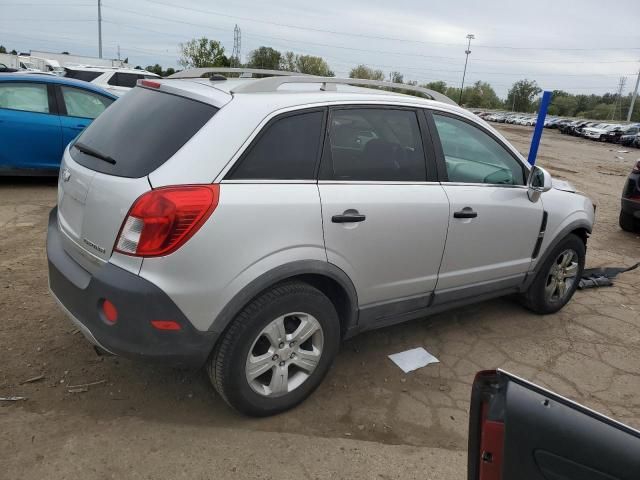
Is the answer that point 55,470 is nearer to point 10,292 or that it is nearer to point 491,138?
point 10,292

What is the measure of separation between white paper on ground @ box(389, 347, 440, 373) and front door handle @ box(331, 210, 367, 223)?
1211 mm

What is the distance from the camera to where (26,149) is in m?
6.79

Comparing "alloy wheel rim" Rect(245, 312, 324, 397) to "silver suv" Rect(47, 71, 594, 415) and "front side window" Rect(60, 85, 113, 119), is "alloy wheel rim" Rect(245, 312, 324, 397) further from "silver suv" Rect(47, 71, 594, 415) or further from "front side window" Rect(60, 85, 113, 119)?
"front side window" Rect(60, 85, 113, 119)

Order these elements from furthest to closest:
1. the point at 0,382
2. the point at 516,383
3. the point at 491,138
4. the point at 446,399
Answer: the point at 491,138, the point at 446,399, the point at 0,382, the point at 516,383

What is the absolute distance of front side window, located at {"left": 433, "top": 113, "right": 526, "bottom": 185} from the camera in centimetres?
338

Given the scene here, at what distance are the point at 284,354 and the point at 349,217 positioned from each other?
0.80m

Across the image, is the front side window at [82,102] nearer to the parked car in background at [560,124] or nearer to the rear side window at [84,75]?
the rear side window at [84,75]

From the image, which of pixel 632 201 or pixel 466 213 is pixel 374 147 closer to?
pixel 466 213

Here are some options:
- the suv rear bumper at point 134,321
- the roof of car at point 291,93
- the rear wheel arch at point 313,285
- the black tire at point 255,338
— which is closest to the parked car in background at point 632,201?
the roof of car at point 291,93

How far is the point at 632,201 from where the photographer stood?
23.3 feet

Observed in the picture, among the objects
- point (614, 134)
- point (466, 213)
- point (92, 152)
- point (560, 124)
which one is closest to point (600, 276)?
point (466, 213)

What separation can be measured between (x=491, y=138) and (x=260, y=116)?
6.21 ft

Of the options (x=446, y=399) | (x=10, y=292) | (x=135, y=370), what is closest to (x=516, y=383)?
(x=446, y=399)

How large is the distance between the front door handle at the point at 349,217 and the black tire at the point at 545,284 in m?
2.13
